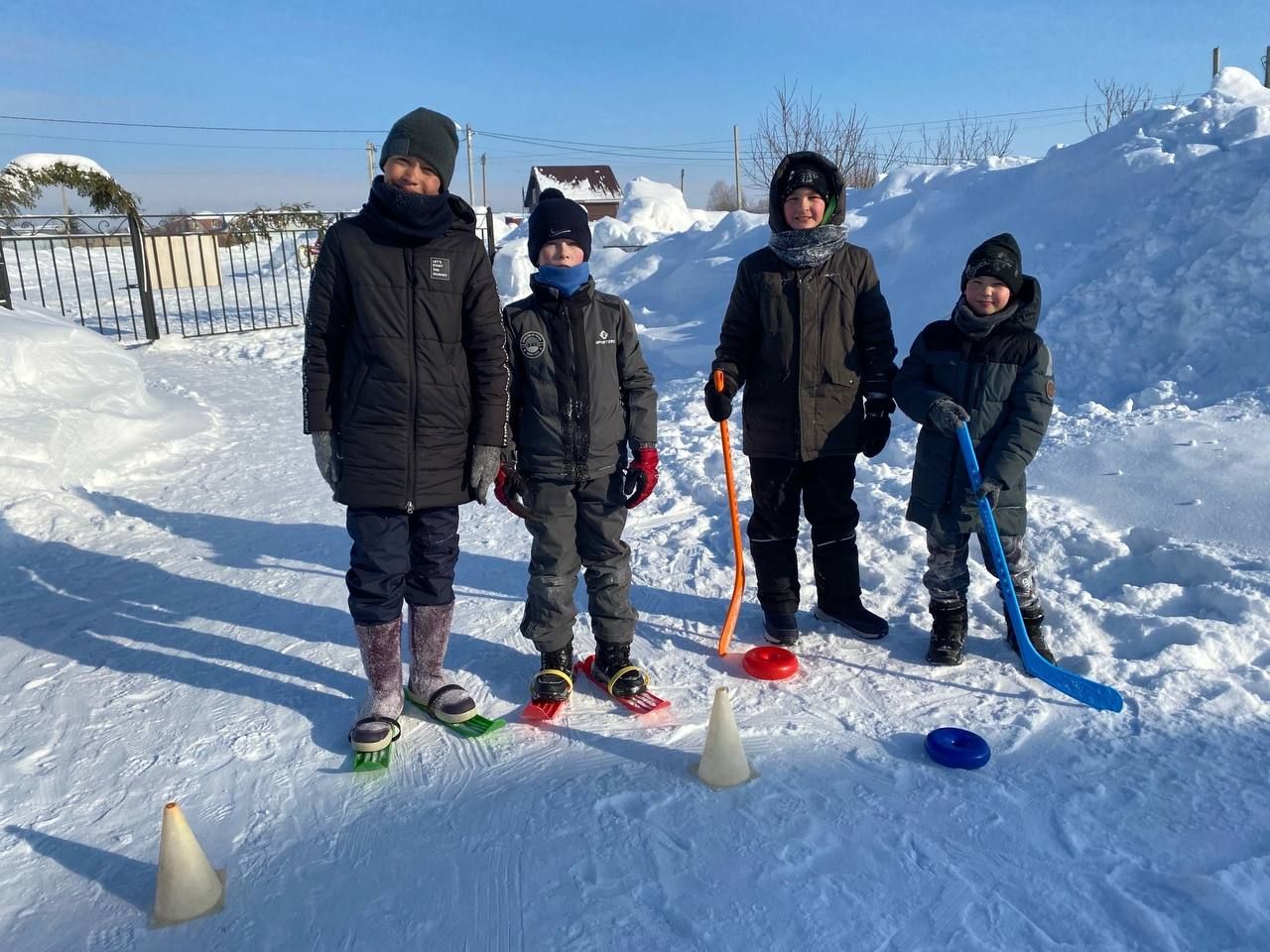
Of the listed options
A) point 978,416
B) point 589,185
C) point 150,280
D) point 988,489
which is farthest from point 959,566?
point 589,185

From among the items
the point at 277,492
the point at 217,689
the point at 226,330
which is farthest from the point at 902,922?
the point at 226,330

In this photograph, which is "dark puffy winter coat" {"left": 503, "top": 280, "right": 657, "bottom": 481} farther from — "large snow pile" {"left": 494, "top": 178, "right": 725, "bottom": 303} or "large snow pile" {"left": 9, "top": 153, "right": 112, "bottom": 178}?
"large snow pile" {"left": 9, "top": 153, "right": 112, "bottom": 178}

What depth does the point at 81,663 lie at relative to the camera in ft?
11.5

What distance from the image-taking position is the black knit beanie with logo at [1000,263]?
121 inches

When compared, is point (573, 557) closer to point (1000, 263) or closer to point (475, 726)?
point (475, 726)

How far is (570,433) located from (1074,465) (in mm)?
3279

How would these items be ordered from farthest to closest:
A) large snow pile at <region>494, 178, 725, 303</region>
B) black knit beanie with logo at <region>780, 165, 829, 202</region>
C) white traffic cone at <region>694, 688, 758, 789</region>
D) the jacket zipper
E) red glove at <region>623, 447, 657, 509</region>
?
large snow pile at <region>494, 178, 725, 303</region> < black knit beanie with logo at <region>780, 165, 829, 202</region> < red glove at <region>623, 447, 657, 509</region> < the jacket zipper < white traffic cone at <region>694, 688, 758, 789</region>

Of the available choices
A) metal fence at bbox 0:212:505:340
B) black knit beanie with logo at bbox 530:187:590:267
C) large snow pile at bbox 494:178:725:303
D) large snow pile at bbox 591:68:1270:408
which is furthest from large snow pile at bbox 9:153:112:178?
black knit beanie with logo at bbox 530:187:590:267

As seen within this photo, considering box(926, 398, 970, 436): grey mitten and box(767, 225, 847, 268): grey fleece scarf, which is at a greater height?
box(767, 225, 847, 268): grey fleece scarf

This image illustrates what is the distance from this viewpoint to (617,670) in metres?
3.23

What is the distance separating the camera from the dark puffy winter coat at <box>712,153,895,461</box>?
3332 millimetres

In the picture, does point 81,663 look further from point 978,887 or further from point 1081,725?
point 1081,725

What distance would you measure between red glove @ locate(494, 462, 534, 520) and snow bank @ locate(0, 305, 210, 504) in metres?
3.51

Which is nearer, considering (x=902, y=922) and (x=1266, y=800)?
(x=902, y=922)
